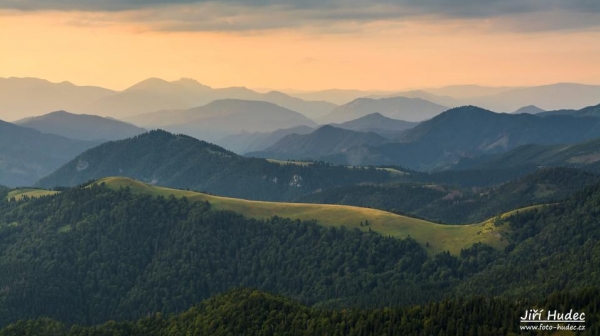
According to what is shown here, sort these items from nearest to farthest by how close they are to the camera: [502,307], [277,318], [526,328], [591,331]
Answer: [591,331] < [526,328] < [502,307] < [277,318]

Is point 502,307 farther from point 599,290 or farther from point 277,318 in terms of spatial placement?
point 277,318

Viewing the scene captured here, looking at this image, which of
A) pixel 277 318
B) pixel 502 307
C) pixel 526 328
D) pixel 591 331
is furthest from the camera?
pixel 277 318

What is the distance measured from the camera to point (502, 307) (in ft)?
569

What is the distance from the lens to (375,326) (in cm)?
17975

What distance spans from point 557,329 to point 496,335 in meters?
12.5

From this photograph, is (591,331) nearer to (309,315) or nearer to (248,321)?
(309,315)

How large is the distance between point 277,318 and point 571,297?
65.5m

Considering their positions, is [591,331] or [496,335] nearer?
[591,331]

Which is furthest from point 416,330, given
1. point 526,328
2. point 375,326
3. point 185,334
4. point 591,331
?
point 185,334

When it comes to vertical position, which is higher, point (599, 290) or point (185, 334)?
point (599, 290)

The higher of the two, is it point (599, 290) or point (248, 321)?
point (599, 290)

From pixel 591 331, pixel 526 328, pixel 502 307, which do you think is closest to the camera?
pixel 591 331

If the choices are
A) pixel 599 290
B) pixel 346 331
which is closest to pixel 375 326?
pixel 346 331

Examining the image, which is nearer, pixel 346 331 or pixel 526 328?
pixel 526 328
